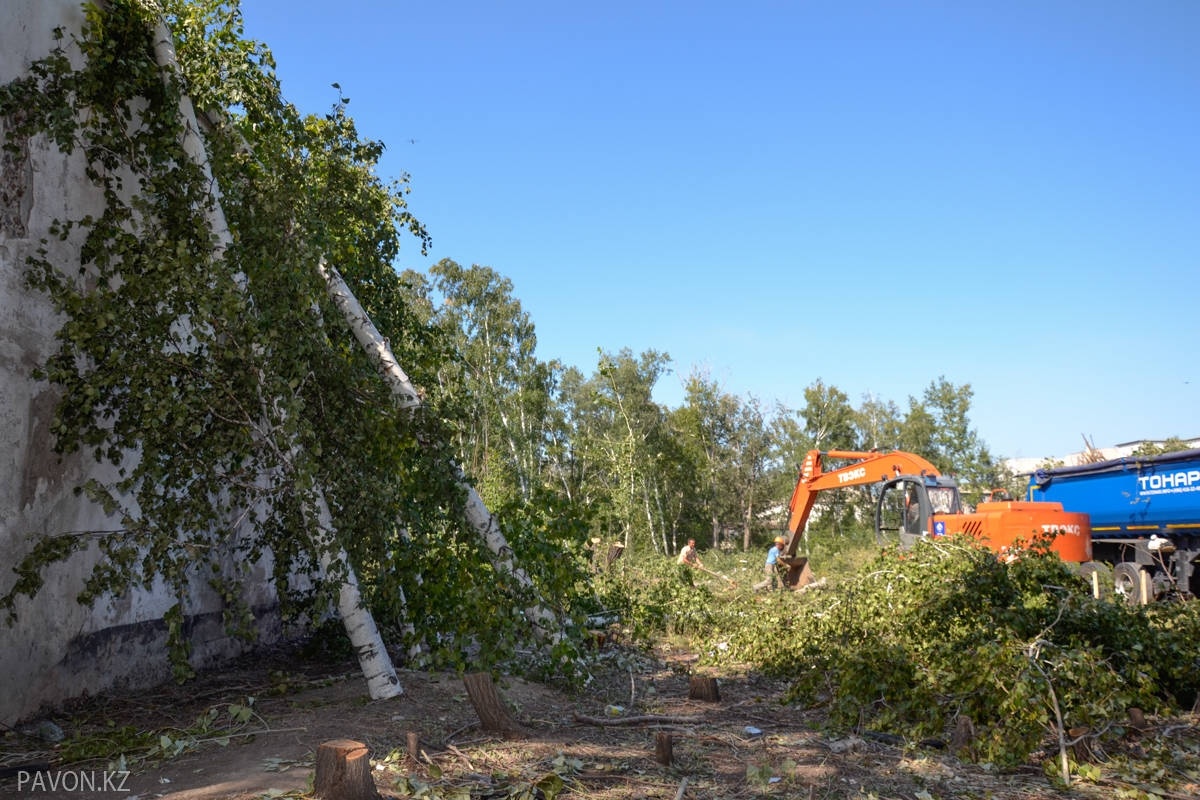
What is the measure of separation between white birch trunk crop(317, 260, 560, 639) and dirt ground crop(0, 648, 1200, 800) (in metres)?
0.66

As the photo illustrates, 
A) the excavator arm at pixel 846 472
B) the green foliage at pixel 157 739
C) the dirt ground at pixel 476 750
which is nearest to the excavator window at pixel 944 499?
the excavator arm at pixel 846 472

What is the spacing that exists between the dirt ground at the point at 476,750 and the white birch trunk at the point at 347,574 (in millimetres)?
196

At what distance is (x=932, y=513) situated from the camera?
13.7 metres

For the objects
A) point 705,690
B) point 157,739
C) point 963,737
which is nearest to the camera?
point 157,739

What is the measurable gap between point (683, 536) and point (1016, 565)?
33.2m

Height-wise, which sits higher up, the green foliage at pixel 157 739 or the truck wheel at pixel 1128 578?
the green foliage at pixel 157 739

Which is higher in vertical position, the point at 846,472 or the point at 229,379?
the point at 229,379

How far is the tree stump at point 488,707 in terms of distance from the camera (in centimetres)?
596

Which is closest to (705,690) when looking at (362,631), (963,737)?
(963,737)

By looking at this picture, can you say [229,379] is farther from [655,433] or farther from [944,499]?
[655,433]

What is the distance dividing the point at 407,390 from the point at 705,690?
390cm

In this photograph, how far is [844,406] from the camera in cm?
4372

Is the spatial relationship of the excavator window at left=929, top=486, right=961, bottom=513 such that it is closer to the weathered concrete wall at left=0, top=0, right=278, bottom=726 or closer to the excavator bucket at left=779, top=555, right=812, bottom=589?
the excavator bucket at left=779, top=555, right=812, bottom=589

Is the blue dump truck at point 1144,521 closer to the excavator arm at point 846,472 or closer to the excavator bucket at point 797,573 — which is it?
the excavator arm at point 846,472
